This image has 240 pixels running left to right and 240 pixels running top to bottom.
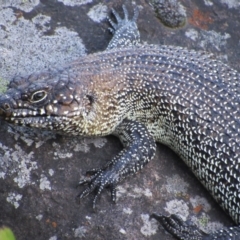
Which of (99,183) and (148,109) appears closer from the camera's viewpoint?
(99,183)

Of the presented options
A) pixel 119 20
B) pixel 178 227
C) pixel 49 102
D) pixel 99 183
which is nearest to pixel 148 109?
pixel 99 183

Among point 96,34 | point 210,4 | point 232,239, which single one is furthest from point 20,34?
point 232,239

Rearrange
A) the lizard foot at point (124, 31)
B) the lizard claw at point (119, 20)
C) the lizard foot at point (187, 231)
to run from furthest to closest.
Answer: the lizard claw at point (119, 20), the lizard foot at point (124, 31), the lizard foot at point (187, 231)

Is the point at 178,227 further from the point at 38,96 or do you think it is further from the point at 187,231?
the point at 38,96

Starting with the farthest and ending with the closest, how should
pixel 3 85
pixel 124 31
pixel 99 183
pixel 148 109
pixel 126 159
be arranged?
pixel 124 31
pixel 3 85
pixel 148 109
pixel 126 159
pixel 99 183

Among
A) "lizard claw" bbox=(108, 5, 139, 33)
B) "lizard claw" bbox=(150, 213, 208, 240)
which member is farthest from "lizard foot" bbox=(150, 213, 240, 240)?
"lizard claw" bbox=(108, 5, 139, 33)

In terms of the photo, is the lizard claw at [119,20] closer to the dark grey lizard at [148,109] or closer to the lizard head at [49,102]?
the dark grey lizard at [148,109]

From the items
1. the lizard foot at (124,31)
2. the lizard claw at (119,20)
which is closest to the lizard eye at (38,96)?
the lizard foot at (124,31)

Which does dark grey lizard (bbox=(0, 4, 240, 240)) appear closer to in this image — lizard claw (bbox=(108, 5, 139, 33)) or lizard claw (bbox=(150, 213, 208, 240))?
lizard claw (bbox=(150, 213, 208, 240))
